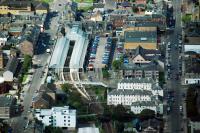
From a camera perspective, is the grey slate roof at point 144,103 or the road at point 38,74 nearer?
the road at point 38,74

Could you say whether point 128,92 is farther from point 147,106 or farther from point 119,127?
point 119,127

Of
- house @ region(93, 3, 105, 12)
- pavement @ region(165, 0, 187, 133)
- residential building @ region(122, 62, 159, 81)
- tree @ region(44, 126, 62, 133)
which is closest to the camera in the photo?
tree @ region(44, 126, 62, 133)

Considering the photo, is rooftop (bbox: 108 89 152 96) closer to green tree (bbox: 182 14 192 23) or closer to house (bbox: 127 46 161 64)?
house (bbox: 127 46 161 64)

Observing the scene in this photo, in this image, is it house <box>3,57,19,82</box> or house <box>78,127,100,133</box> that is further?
house <box>3,57,19,82</box>

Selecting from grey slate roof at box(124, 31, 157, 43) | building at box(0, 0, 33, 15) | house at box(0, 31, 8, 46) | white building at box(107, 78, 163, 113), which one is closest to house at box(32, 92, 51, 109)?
white building at box(107, 78, 163, 113)

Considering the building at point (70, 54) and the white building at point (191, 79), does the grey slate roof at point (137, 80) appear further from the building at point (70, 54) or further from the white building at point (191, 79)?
the building at point (70, 54)

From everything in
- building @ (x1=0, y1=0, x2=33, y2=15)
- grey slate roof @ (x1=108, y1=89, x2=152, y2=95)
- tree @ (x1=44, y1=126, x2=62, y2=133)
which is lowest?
tree @ (x1=44, y1=126, x2=62, y2=133)

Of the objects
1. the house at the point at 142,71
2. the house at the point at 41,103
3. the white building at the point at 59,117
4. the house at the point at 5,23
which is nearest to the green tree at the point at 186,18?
the house at the point at 142,71
